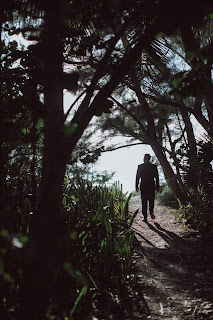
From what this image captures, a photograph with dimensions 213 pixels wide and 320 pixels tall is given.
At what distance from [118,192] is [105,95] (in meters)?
5.64

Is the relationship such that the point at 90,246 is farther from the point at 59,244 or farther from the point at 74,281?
the point at 59,244

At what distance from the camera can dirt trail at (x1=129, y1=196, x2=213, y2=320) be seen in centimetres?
245

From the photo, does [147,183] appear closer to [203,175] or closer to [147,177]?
[147,177]

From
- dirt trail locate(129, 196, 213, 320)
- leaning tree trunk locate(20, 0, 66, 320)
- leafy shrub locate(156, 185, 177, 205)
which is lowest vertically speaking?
dirt trail locate(129, 196, 213, 320)

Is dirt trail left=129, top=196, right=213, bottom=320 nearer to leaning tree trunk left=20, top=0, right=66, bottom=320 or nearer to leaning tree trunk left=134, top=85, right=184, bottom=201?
leaning tree trunk left=20, top=0, right=66, bottom=320

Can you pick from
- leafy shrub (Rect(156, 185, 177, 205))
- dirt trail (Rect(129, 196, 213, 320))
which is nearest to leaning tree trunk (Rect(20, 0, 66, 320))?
dirt trail (Rect(129, 196, 213, 320))

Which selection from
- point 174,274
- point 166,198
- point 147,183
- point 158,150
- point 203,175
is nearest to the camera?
point 174,274

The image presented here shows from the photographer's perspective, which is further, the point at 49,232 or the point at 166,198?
the point at 166,198

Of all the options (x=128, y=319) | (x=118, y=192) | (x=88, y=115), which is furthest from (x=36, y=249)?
(x=118, y=192)

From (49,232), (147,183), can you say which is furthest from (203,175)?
(49,232)

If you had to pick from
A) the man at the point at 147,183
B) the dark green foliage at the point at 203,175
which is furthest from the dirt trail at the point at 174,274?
A: the man at the point at 147,183

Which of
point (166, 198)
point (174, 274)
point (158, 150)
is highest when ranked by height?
point (158, 150)

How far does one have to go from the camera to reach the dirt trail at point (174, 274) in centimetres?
245

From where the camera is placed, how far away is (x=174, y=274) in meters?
3.32
